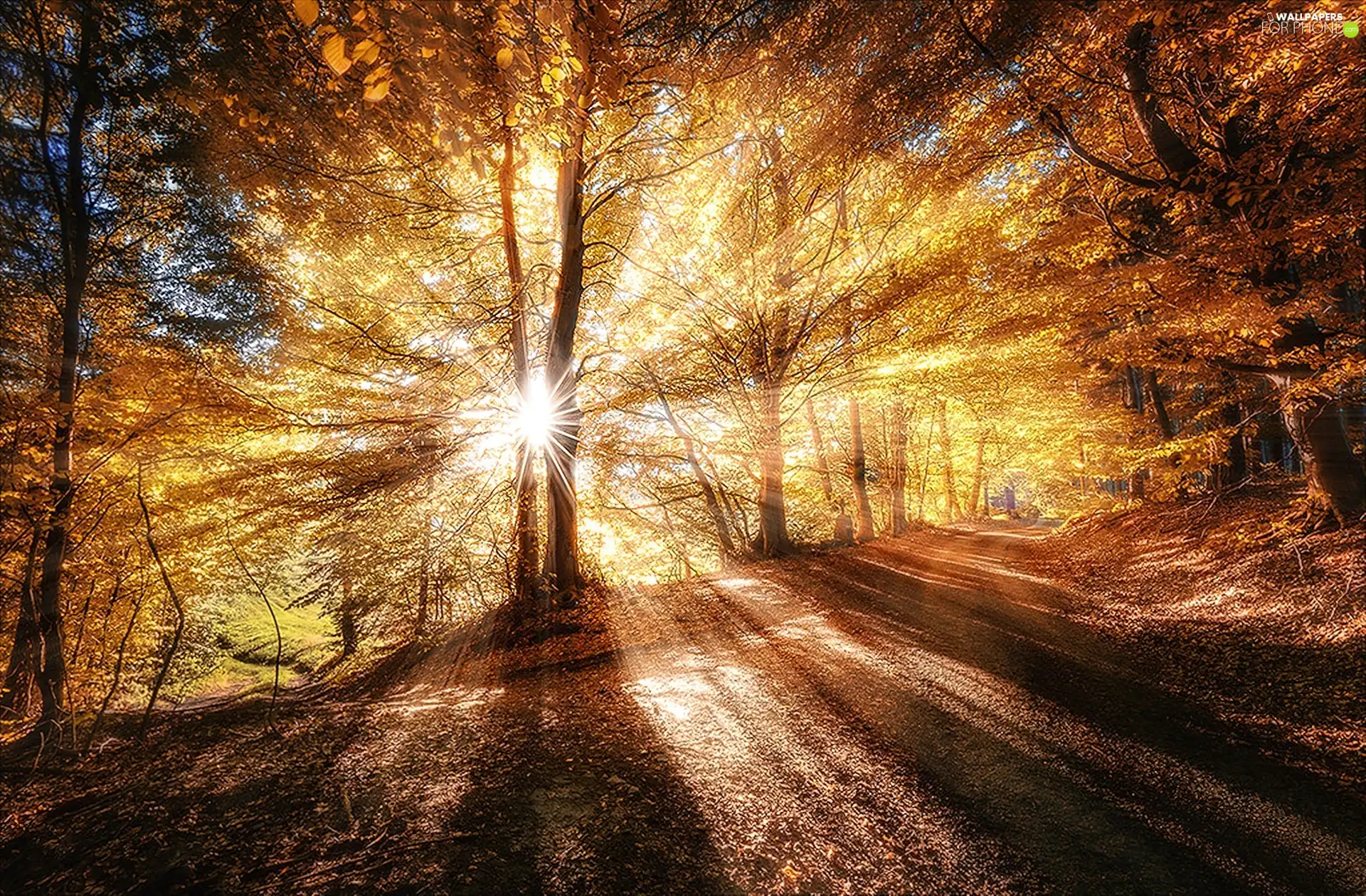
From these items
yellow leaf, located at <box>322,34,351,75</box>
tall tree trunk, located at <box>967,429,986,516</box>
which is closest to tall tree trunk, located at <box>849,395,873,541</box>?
tall tree trunk, located at <box>967,429,986,516</box>

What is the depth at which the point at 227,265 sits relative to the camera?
575 cm

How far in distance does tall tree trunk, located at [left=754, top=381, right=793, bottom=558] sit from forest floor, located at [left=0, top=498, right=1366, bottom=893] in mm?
5083

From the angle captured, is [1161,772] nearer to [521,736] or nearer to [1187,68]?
[521,736]

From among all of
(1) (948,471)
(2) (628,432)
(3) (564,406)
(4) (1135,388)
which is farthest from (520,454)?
(1) (948,471)

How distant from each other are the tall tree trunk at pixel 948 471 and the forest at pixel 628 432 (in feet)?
27.6

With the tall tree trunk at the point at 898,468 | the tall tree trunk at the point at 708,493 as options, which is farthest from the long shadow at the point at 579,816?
the tall tree trunk at the point at 898,468

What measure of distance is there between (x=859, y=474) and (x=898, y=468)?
4.57 meters

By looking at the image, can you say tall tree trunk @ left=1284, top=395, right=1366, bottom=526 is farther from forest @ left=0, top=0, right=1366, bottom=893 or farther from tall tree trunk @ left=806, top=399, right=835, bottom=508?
tall tree trunk @ left=806, top=399, right=835, bottom=508

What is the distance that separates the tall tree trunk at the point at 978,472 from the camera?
1895cm

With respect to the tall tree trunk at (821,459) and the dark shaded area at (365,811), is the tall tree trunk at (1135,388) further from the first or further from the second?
the dark shaded area at (365,811)

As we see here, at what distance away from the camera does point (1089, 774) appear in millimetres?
2846

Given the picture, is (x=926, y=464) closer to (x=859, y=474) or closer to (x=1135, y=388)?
(x=1135, y=388)

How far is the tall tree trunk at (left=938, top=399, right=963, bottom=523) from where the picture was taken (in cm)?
1833

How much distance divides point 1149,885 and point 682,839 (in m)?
2.16
